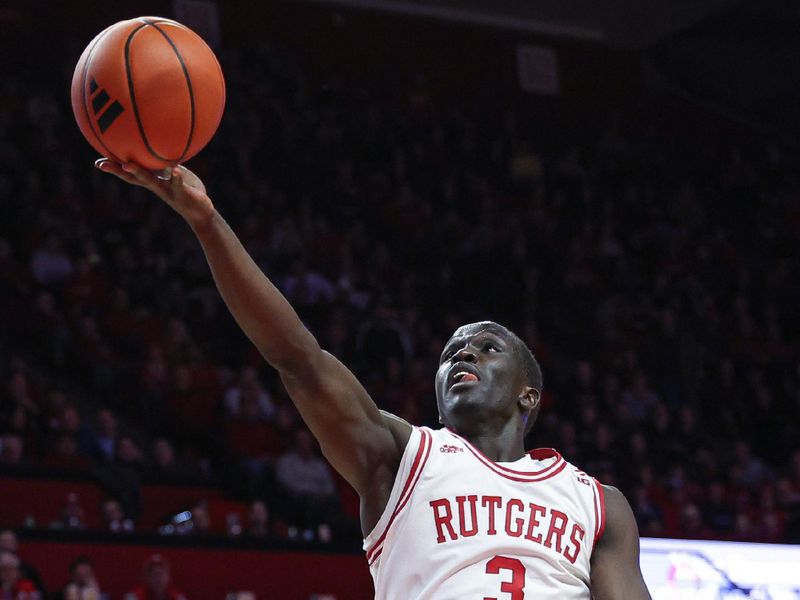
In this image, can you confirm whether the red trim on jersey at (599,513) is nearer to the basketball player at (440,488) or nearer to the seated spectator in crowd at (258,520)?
the basketball player at (440,488)

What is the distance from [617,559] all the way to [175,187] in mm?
1494

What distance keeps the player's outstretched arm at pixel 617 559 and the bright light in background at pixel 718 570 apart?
418 centimetres

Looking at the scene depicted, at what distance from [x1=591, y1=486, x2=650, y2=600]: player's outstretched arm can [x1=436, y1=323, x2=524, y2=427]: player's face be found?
1.23 feet

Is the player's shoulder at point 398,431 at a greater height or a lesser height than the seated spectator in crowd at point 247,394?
greater

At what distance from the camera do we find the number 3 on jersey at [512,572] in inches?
119

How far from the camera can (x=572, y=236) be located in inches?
601

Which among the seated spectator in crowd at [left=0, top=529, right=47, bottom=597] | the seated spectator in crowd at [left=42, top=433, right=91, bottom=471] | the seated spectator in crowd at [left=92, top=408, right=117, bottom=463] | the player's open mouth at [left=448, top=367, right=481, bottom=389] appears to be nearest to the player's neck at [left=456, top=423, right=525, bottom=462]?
the player's open mouth at [left=448, top=367, right=481, bottom=389]

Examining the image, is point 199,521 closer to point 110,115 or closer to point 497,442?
point 497,442

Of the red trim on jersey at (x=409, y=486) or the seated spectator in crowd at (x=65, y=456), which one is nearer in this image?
the red trim on jersey at (x=409, y=486)

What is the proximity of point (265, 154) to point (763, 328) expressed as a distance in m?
6.12

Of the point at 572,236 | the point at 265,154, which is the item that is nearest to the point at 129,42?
the point at 265,154

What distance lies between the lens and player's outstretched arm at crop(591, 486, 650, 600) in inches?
126

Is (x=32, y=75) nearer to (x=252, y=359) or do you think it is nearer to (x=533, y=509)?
(x=252, y=359)

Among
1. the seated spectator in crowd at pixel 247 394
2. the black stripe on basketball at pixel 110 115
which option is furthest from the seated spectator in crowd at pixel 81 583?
the black stripe on basketball at pixel 110 115
